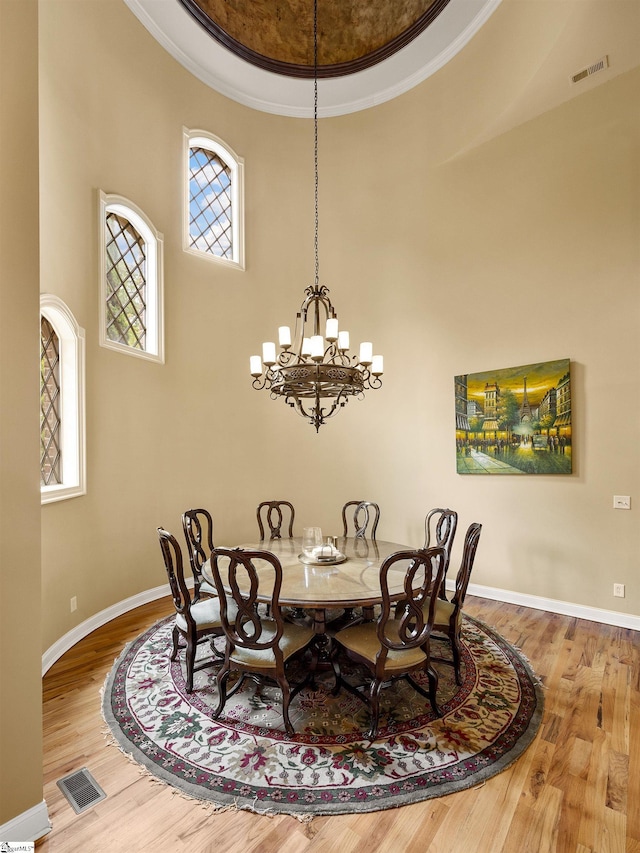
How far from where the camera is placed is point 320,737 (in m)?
2.32

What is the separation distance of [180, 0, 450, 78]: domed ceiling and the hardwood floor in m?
6.25

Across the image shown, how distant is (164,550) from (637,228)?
4.57 m

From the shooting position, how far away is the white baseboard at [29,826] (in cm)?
169

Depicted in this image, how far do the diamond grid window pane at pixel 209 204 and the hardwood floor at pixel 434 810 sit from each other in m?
4.60

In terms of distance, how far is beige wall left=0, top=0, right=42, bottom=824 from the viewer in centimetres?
171

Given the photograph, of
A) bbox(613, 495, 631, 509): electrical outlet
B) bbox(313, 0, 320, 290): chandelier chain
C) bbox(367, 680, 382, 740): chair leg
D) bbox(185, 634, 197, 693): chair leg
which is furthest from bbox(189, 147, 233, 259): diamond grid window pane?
bbox(613, 495, 631, 509): electrical outlet

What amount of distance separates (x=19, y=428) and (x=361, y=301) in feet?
14.5

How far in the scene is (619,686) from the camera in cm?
284

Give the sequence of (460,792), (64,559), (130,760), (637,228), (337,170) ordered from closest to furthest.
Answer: (460,792)
(130,760)
(64,559)
(637,228)
(337,170)

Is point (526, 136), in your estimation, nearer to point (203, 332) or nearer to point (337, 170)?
point (337, 170)

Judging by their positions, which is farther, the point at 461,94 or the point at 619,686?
the point at 461,94

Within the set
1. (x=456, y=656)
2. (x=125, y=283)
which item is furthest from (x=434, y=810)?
(x=125, y=283)

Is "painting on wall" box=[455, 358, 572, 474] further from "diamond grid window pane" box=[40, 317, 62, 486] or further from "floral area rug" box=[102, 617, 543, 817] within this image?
"diamond grid window pane" box=[40, 317, 62, 486]

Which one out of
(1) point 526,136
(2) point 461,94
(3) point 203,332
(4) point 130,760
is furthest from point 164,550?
(2) point 461,94
